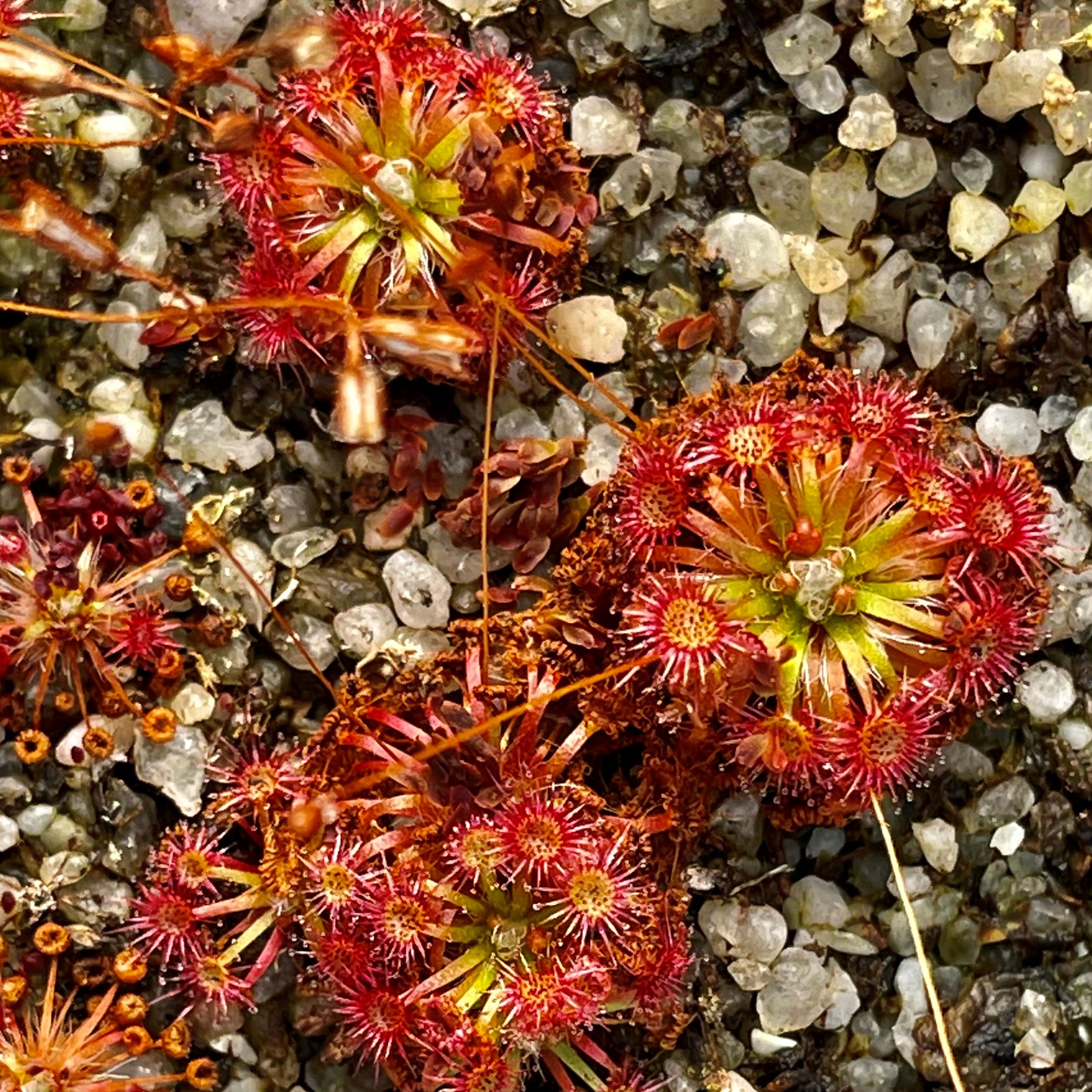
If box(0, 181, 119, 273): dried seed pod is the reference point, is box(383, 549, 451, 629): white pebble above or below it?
below

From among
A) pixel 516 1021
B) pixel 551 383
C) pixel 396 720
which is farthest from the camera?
pixel 551 383

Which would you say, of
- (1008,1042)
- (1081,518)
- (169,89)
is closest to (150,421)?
(169,89)

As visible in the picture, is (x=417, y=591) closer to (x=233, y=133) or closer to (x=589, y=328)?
(x=589, y=328)

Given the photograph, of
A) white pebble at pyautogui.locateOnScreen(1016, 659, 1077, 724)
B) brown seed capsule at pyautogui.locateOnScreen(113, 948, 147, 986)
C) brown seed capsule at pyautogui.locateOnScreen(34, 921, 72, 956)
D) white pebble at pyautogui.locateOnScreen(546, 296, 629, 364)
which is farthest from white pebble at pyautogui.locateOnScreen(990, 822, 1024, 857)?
brown seed capsule at pyautogui.locateOnScreen(34, 921, 72, 956)

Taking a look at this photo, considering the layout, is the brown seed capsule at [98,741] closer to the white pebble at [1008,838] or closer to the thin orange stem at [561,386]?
the thin orange stem at [561,386]

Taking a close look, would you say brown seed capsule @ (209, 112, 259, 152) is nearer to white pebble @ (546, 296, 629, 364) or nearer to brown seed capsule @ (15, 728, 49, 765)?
white pebble @ (546, 296, 629, 364)

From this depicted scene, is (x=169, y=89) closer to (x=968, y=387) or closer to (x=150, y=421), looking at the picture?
(x=150, y=421)

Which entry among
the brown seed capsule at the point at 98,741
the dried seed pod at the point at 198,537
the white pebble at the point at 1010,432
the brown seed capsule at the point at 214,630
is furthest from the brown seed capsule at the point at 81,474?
the white pebble at the point at 1010,432
